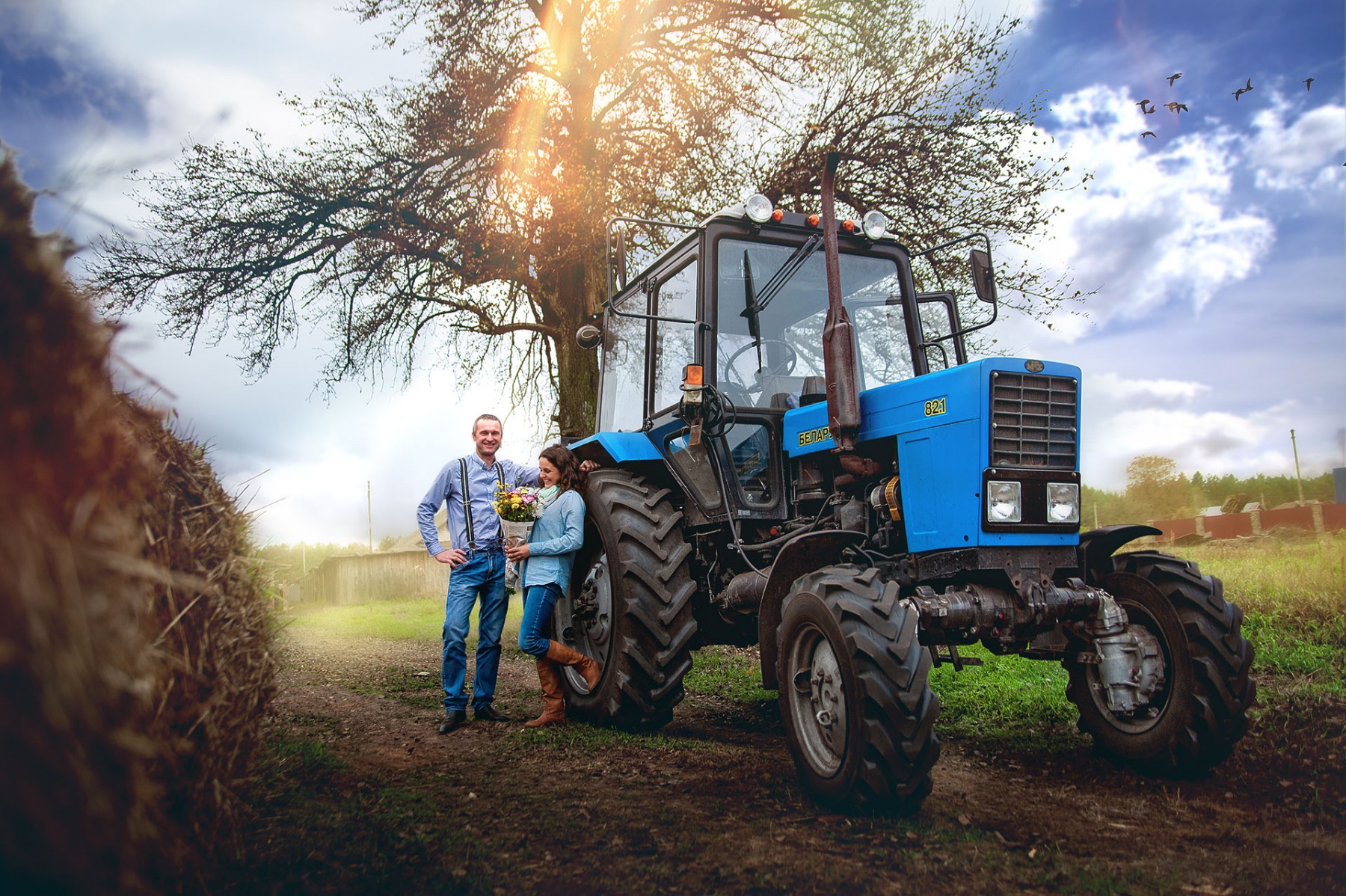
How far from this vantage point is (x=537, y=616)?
5.34m

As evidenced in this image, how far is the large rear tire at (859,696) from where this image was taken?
3162 mm

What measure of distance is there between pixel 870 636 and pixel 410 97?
409 inches

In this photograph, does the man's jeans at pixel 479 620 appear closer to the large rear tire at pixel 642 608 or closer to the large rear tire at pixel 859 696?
the large rear tire at pixel 642 608

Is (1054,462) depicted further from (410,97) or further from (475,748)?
(410,97)

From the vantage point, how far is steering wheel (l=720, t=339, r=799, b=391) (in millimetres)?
5113

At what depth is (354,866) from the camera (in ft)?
9.22

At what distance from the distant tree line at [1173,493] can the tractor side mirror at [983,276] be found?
2309 cm

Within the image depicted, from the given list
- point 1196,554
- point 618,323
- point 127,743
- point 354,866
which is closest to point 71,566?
point 127,743

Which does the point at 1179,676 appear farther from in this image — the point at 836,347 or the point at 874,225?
the point at 874,225

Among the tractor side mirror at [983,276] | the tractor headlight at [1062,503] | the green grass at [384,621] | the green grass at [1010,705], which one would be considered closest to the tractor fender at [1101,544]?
the tractor headlight at [1062,503]

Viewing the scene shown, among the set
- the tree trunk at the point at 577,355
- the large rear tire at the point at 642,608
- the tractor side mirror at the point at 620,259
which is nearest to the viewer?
the large rear tire at the point at 642,608

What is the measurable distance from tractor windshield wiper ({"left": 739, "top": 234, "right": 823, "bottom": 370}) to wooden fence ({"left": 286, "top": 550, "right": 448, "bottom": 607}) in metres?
17.1

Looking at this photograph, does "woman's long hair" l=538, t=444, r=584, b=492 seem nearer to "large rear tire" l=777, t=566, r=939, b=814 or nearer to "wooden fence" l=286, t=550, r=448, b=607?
"large rear tire" l=777, t=566, r=939, b=814

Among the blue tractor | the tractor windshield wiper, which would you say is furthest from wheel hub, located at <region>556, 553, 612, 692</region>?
the tractor windshield wiper
